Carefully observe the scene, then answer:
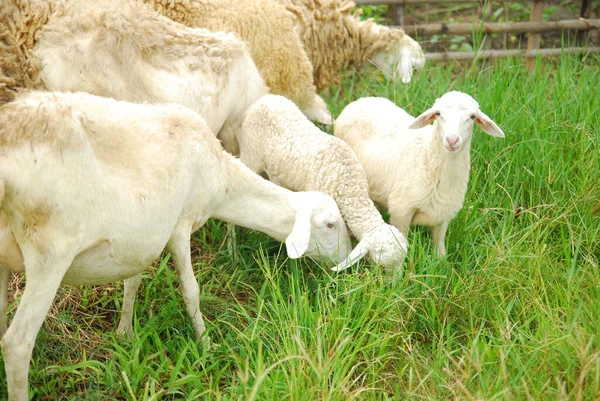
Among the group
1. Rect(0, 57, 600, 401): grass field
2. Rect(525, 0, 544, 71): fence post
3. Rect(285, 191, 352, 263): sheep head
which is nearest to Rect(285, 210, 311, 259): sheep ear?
Rect(285, 191, 352, 263): sheep head

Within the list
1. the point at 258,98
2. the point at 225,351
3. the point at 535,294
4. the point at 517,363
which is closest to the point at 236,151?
the point at 258,98

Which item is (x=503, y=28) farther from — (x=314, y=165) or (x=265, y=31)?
(x=314, y=165)

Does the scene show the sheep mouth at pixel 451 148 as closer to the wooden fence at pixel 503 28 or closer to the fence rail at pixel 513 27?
the wooden fence at pixel 503 28

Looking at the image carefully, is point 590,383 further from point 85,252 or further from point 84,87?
point 84,87

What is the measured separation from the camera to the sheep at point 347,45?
6.23 m

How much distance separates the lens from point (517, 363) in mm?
3197

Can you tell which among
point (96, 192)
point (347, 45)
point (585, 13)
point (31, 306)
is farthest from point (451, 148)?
point (585, 13)

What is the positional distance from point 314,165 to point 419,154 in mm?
608

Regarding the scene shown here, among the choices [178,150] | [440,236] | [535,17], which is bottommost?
[440,236]

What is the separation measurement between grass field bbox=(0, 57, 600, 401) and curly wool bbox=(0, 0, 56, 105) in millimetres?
1091

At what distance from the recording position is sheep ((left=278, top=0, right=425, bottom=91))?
20.4 feet

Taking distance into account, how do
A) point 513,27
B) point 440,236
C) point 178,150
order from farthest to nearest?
point 513,27 → point 440,236 → point 178,150

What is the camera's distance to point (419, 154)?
4.43 metres

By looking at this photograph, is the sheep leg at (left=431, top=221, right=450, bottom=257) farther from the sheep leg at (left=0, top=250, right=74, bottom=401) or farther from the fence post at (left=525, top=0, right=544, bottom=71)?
the fence post at (left=525, top=0, right=544, bottom=71)
